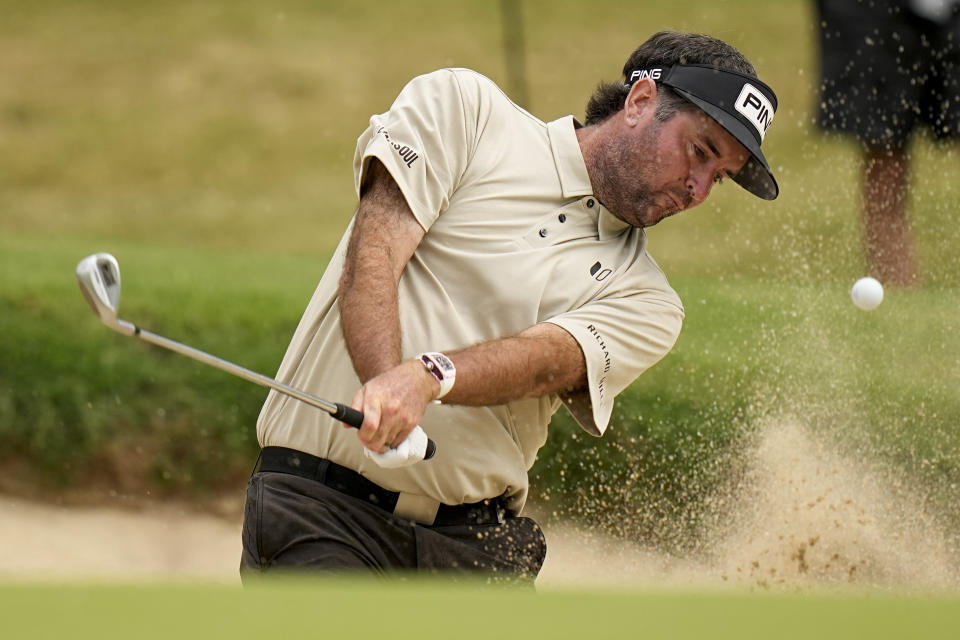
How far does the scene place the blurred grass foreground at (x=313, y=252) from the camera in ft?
11.6

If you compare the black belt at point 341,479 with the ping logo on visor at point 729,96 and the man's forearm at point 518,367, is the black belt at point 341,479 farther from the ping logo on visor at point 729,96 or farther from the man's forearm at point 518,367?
the ping logo on visor at point 729,96

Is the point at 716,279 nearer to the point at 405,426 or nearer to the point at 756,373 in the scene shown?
the point at 756,373

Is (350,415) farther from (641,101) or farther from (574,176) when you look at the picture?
(641,101)

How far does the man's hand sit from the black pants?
298 millimetres

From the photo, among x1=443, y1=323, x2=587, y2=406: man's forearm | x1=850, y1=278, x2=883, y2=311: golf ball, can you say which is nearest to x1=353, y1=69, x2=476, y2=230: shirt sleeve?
x1=443, y1=323, x2=587, y2=406: man's forearm

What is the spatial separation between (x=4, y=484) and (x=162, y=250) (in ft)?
6.98

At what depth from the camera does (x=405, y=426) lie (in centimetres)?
179

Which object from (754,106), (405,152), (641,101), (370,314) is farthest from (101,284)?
(754,106)

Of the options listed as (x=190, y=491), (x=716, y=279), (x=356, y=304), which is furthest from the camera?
(x=716, y=279)

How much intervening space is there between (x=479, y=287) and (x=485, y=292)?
0.04 ft

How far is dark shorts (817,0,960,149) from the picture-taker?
16.7ft

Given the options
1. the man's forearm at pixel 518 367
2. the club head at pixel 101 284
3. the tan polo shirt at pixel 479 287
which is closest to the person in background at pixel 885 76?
the tan polo shirt at pixel 479 287

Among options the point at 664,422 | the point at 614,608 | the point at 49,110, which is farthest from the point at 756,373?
the point at 49,110

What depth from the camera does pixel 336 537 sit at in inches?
80.3
